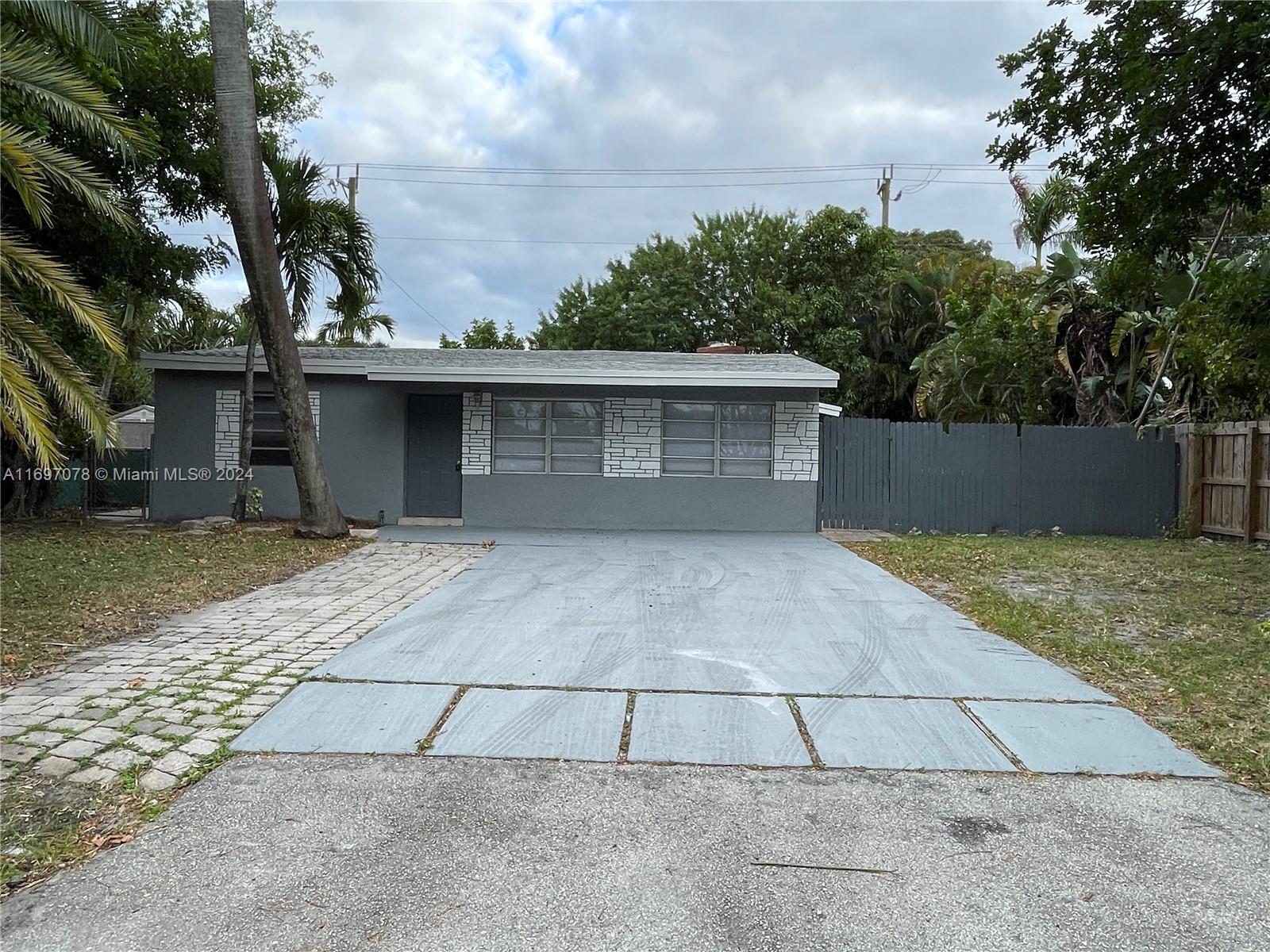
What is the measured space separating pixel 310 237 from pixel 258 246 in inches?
48.1

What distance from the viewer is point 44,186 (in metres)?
7.64

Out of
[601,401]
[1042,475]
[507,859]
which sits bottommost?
[507,859]

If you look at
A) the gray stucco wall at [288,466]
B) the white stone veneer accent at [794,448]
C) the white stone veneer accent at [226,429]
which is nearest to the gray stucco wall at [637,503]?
the white stone veneer accent at [794,448]

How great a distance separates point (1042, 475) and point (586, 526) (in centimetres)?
749

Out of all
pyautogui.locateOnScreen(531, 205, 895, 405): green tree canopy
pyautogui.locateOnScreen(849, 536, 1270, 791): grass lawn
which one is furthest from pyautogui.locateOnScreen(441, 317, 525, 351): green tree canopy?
pyautogui.locateOnScreen(849, 536, 1270, 791): grass lawn

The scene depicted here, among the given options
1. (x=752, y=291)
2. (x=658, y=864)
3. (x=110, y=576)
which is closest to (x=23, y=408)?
(x=110, y=576)

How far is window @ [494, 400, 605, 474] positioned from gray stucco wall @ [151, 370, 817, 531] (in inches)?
7.0

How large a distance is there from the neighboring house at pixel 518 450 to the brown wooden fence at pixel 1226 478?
5.88 m

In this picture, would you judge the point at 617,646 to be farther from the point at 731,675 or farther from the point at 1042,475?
the point at 1042,475

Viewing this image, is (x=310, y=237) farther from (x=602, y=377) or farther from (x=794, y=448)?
(x=794, y=448)

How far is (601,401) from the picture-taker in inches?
577

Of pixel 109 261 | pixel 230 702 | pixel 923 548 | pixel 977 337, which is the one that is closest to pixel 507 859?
pixel 230 702

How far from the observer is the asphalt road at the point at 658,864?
2.83 meters

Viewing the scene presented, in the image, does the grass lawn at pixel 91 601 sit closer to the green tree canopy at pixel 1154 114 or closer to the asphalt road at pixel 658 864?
the asphalt road at pixel 658 864
